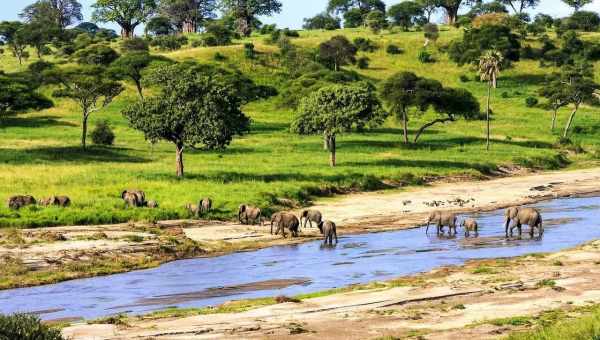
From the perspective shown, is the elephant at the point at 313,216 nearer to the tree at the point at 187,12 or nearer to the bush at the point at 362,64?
the bush at the point at 362,64

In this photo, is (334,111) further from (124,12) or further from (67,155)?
(124,12)

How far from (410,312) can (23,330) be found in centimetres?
1161

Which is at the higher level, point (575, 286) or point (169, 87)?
point (169, 87)

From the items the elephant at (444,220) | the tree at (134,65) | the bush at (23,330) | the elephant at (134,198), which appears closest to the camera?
the bush at (23,330)

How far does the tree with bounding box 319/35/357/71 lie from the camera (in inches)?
5054

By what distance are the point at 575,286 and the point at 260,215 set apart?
21774mm

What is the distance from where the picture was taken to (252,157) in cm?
7238

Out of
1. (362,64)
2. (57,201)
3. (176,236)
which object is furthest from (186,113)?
(362,64)

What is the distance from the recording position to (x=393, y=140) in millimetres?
89812

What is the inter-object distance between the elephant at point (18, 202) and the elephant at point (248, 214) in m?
10.8

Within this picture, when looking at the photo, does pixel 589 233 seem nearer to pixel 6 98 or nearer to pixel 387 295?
pixel 387 295

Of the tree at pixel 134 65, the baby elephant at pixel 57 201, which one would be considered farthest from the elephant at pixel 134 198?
the tree at pixel 134 65

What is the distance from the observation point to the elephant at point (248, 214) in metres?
44.8

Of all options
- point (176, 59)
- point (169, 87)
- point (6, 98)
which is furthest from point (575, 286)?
point (176, 59)
